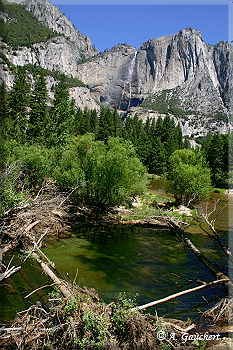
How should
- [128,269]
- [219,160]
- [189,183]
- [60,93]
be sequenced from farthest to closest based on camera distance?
[219,160], [60,93], [189,183], [128,269]

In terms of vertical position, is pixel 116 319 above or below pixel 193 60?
below

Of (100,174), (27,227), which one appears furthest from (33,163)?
(27,227)

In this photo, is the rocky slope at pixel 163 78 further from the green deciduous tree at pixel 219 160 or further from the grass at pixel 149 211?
the grass at pixel 149 211

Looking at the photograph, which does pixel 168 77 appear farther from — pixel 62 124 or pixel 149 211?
pixel 149 211

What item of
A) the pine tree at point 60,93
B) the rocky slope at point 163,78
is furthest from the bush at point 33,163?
the rocky slope at point 163,78

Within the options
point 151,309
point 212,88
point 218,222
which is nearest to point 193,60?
point 212,88

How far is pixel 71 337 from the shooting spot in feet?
17.1

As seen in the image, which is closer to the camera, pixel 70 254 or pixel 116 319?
pixel 116 319

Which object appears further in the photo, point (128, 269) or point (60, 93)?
point (60, 93)

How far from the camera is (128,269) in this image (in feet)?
34.9

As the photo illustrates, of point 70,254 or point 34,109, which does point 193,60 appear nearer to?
point 34,109

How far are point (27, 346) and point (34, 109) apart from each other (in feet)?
127

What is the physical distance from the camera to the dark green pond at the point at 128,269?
8031 mm

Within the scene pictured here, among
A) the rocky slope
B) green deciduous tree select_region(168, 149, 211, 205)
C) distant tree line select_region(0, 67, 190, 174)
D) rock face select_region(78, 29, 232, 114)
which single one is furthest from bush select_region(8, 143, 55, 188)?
rock face select_region(78, 29, 232, 114)
